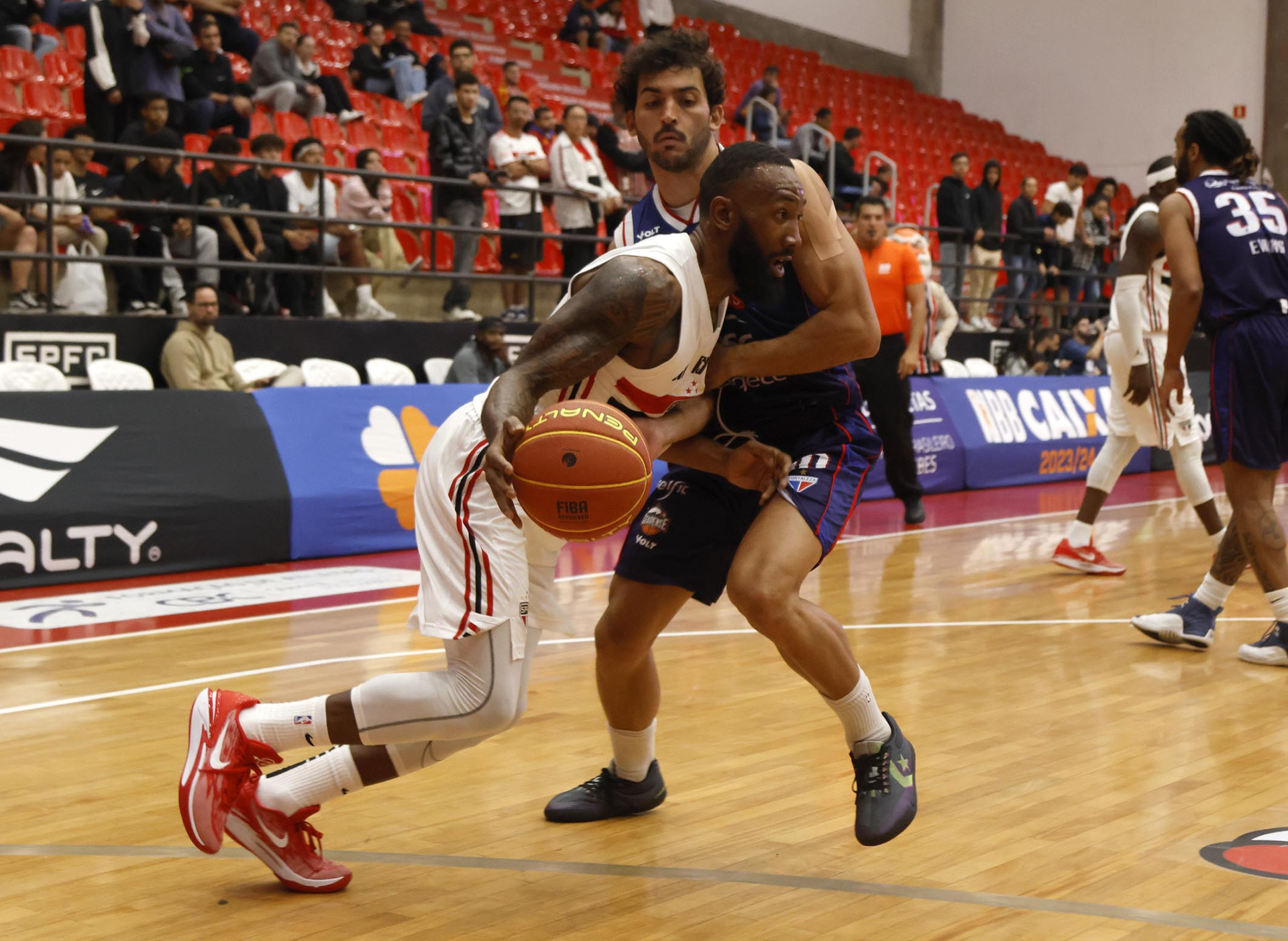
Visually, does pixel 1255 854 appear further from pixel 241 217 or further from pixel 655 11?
pixel 655 11

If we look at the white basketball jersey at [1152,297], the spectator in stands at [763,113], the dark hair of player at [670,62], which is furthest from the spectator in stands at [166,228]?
the spectator in stands at [763,113]

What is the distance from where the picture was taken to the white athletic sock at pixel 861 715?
11.0 ft

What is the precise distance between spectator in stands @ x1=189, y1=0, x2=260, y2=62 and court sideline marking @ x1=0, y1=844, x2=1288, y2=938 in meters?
9.89

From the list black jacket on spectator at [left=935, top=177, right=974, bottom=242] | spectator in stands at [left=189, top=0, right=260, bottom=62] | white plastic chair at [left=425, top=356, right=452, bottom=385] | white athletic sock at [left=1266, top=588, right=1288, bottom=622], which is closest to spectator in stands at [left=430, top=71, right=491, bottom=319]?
white plastic chair at [left=425, top=356, right=452, bottom=385]

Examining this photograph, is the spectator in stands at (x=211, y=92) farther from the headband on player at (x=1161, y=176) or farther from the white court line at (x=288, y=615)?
the headband on player at (x=1161, y=176)

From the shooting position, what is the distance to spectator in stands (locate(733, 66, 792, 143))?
15438 millimetres

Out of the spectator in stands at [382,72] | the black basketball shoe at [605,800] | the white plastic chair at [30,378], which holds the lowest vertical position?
the black basketball shoe at [605,800]

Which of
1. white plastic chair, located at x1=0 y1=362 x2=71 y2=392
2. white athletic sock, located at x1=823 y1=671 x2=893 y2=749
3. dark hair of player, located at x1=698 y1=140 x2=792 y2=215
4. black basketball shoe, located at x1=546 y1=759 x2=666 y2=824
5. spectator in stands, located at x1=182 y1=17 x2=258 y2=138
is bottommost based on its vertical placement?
black basketball shoe, located at x1=546 y1=759 x2=666 y2=824

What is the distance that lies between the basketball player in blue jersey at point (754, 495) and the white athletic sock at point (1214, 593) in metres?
3.04

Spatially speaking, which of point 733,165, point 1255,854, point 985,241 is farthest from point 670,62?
point 985,241

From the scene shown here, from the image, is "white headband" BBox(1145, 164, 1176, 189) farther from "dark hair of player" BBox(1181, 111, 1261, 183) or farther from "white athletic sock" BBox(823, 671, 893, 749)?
"white athletic sock" BBox(823, 671, 893, 749)

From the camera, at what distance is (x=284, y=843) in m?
3.19

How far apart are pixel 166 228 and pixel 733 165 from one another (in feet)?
25.9

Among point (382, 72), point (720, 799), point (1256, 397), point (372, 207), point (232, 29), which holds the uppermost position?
point (232, 29)
